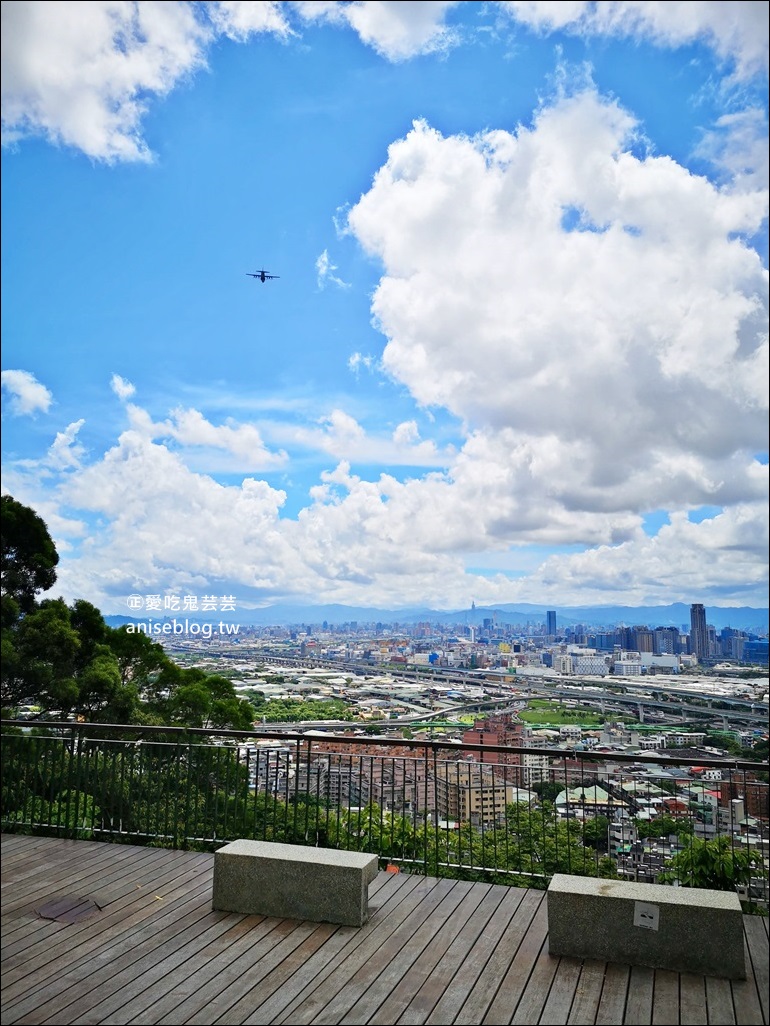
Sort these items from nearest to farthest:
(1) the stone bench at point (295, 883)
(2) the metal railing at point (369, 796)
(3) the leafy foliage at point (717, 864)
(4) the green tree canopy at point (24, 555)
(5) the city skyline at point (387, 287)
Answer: (5) the city skyline at point (387, 287) → (3) the leafy foliage at point (717, 864) → (1) the stone bench at point (295, 883) → (2) the metal railing at point (369, 796) → (4) the green tree canopy at point (24, 555)

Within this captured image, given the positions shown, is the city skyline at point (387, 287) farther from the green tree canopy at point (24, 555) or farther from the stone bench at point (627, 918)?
the stone bench at point (627, 918)

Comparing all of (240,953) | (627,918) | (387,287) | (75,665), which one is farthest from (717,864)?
(75,665)

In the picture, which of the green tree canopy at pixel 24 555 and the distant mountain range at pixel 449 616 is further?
the green tree canopy at pixel 24 555

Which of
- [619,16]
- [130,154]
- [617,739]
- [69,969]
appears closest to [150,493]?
[130,154]

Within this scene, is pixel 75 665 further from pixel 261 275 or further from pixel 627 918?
pixel 627 918

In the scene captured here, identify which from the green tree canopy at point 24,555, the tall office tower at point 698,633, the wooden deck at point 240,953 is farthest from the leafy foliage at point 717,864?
the green tree canopy at point 24,555

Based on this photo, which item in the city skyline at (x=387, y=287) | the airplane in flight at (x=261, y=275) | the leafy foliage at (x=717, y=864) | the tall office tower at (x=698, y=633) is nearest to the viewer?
the city skyline at (x=387, y=287)

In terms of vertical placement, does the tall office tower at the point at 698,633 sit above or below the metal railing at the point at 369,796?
above

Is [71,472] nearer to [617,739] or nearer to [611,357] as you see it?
[617,739]

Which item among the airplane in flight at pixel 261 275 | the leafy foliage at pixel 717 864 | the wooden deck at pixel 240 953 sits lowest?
the wooden deck at pixel 240 953
